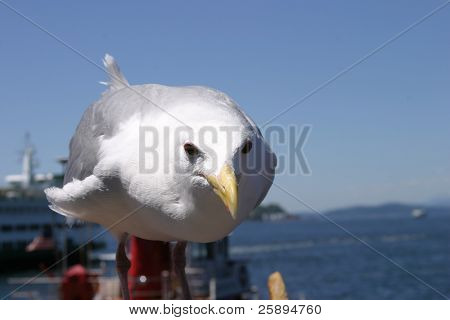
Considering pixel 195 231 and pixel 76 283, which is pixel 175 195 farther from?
pixel 76 283

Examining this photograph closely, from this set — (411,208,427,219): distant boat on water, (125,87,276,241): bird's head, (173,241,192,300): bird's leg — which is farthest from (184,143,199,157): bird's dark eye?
(411,208,427,219): distant boat on water

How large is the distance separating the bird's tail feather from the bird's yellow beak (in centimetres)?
241

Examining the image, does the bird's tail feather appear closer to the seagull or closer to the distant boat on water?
the seagull

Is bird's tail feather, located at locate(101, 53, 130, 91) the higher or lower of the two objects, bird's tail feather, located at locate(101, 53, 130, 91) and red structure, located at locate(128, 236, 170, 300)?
the higher

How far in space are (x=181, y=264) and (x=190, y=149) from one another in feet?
7.12

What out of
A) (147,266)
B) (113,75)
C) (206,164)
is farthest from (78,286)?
(206,164)

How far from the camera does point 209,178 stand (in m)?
3.33

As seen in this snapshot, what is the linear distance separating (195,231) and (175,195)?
0.81 ft

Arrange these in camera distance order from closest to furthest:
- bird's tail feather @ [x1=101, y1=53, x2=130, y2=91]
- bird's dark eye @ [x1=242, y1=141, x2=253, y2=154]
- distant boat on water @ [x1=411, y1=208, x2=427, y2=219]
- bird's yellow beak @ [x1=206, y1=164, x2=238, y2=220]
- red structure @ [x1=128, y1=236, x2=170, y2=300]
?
bird's yellow beak @ [x1=206, y1=164, x2=238, y2=220], bird's dark eye @ [x1=242, y1=141, x2=253, y2=154], bird's tail feather @ [x1=101, y1=53, x2=130, y2=91], red structure @ [x1=128, y1=236, x2=170, y2=300], distant boat on water @ [x1=411, y1=208, x2=427, y2=219]

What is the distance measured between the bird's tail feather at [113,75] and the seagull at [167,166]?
37cm

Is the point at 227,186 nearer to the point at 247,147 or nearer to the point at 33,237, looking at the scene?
the point at 247,147

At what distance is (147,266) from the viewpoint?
34.6 ft

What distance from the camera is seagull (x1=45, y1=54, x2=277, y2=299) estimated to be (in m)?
3.41

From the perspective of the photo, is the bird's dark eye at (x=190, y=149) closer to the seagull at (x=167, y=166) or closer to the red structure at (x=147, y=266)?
the seagull at (x=167, y=166)
